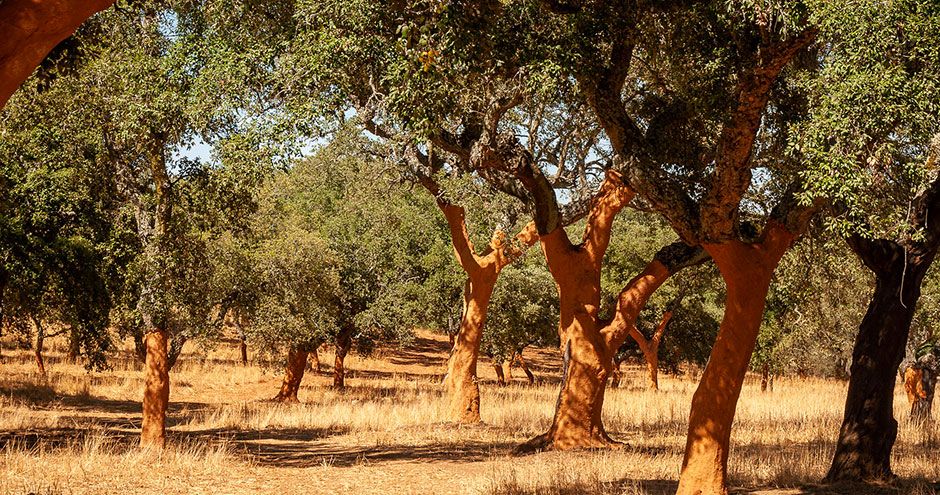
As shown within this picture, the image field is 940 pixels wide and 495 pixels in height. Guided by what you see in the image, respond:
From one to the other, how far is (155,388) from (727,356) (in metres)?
8.72

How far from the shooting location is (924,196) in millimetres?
9297

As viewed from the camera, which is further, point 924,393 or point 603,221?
point 924,393

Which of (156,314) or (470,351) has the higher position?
(156,314)

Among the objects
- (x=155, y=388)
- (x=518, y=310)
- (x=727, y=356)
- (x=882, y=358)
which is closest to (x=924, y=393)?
(x=882, y=358)

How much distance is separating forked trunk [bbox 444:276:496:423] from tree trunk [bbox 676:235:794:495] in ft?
29.6

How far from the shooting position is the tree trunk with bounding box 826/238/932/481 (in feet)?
31.6

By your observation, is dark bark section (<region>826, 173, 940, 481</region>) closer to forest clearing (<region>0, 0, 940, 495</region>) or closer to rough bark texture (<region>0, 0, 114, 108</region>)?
forest clearing (<region>0, 0, 940, 495</region>)

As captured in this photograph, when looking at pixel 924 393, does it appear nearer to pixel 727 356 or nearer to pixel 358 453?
pixel 727 356

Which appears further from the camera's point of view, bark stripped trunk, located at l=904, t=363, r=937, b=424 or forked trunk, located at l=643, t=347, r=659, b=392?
forked trunk, located at l=643, t=347, r=659, b=392

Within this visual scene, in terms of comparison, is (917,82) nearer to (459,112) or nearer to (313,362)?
(459,112)

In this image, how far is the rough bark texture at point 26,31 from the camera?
4176 millimetres

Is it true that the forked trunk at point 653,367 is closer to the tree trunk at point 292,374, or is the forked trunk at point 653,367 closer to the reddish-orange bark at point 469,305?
the tree trunk at point 292,374

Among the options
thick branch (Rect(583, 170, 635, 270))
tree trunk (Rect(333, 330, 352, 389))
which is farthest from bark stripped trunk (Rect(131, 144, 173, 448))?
tree trunk (Rect(333, 330, 352, 389))

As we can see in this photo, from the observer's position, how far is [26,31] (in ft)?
13.8
